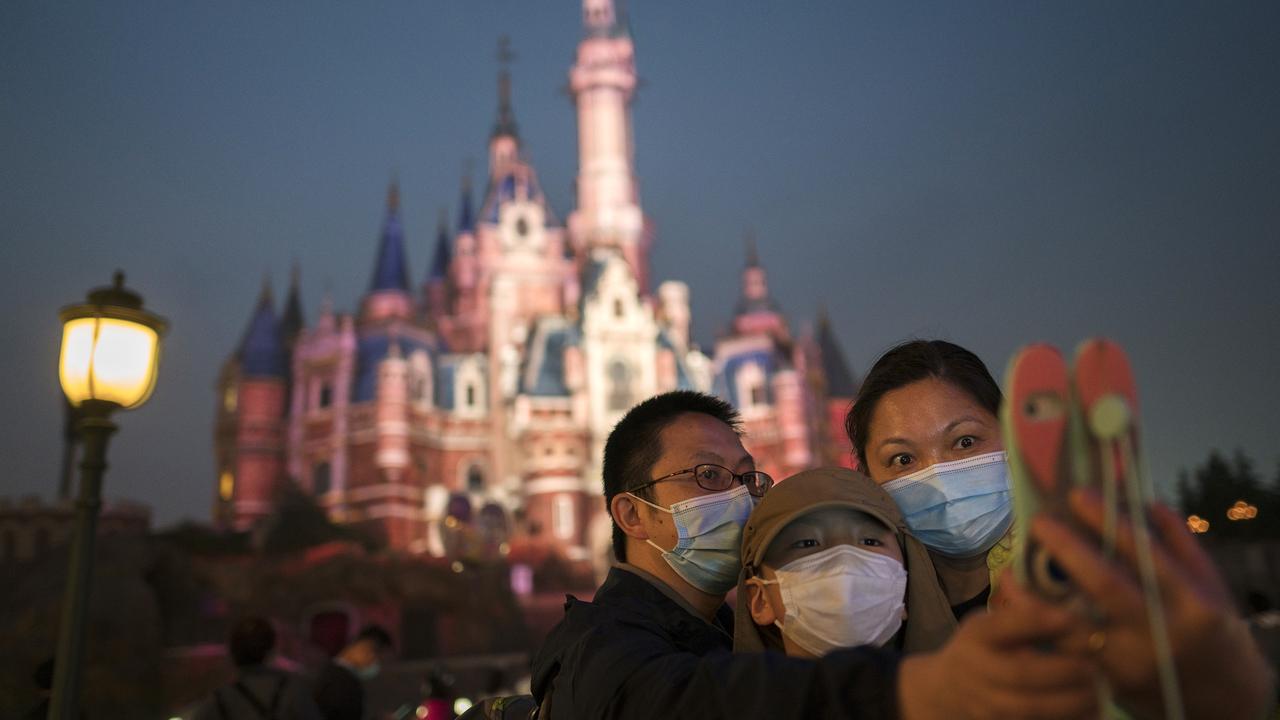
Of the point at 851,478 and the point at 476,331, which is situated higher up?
the point at 476,331

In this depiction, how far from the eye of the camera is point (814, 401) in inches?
1574

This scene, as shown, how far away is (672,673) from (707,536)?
0.97 m

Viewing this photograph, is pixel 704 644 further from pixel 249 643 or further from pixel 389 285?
pixel 389 285

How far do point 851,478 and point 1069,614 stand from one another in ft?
3.54

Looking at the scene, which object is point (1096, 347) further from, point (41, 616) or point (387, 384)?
point (387, 384)

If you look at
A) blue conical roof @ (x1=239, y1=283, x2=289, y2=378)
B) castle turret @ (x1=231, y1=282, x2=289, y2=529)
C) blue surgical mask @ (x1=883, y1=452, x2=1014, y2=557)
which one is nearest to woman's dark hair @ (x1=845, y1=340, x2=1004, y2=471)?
blue surgical mask @ (x1=883, y1=452, x2=1014, y2=557)

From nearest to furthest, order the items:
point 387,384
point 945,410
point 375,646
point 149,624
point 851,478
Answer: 1. point 851,478
2. point 945,410
3. point 375,646
4. point 149,624
5. point 387,384

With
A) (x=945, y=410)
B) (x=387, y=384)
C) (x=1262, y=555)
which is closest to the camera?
(x=945, y=410)

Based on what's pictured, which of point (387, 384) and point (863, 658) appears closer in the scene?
point (863, 658)

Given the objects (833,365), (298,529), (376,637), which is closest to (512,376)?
(298,529)

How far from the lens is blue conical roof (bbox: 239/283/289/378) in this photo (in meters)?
37.8

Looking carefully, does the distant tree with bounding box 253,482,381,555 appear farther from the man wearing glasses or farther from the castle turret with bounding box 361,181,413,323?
the man wearing glasses

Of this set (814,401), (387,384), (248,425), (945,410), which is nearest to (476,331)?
(387,384)

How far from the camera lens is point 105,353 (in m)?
5.11
